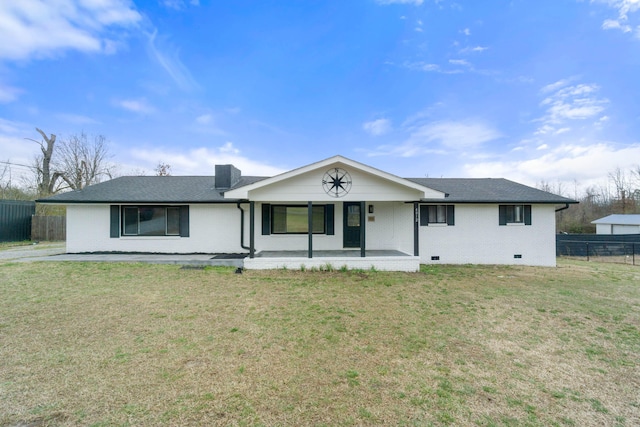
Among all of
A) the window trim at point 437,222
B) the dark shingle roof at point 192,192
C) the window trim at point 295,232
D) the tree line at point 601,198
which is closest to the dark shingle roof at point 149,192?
the dark shingle roof at point 192,192

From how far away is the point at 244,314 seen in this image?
5246 mm

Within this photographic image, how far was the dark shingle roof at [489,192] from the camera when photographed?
1112 cm

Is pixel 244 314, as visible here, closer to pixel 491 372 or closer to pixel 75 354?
pixel 75 354

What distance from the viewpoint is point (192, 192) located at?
11.6 meters

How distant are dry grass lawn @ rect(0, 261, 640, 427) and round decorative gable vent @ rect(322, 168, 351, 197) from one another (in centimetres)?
340

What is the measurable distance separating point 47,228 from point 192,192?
36.7 feet

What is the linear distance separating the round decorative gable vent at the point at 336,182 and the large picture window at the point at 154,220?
5.75m

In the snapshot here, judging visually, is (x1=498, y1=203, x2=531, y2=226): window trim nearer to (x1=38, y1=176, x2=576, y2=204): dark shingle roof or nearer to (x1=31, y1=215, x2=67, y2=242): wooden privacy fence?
(x1=38, y1=176, x2=576, y2=204): dark shingle roof

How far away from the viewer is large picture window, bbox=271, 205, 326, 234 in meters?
11.3

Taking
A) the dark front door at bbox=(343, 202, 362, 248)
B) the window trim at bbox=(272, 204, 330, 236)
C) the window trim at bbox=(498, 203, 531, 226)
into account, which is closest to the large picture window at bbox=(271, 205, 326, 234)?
the window trim at bbox=(272, 204, 330, 236)

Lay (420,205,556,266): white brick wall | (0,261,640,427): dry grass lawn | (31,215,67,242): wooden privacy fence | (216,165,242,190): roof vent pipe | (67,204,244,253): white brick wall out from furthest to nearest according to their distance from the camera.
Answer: (31,215,67,242): wooden privacy fence
(216,165,242,190): roof vent pipe
(420,205,556,266): white brick wall
(67,204,244,253): white brick wall
(0,261,640,427): dry grass lawn

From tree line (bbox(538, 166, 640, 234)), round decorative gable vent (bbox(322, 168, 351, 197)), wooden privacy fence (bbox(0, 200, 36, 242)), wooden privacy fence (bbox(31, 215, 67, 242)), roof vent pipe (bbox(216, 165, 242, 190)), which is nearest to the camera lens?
round decorative gable vent (bbox(322, 168, 351, 197))

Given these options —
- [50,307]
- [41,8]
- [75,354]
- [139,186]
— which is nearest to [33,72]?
[41,8]

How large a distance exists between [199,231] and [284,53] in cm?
903
